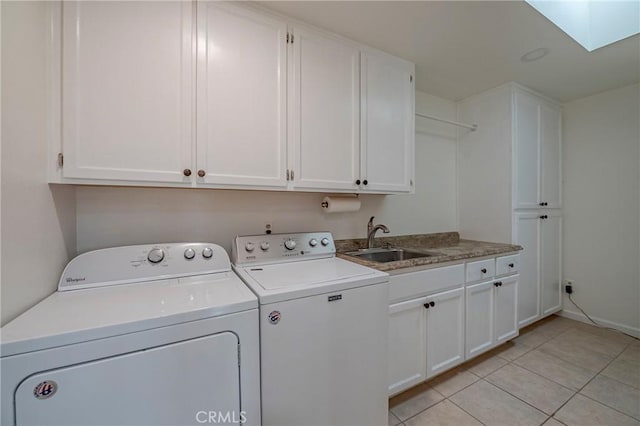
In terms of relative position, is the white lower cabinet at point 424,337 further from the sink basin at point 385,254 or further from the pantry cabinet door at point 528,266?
the pantry cabinet door at point 528,266

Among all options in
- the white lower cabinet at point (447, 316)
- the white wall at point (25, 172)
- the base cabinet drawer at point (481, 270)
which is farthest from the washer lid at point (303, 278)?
the base cabinet drawer at point (481, 270)

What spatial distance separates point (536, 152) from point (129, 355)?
332 cm

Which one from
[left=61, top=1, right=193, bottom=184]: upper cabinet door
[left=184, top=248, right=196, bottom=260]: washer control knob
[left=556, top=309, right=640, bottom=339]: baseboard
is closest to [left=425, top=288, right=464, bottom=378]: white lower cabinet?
[left=184, top=248, right=196, bottom=260]: washer control knob

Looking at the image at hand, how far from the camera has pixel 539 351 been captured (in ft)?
6.97

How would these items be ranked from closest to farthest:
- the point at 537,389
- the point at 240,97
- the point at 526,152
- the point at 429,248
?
the point at 240,97, the point at 537,389, the point at 429,248, the point at 526,152

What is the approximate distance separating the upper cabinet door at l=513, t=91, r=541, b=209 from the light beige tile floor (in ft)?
4.11

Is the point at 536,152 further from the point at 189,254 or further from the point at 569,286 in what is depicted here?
the point at 189,254

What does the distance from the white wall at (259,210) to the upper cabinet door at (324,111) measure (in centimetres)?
33

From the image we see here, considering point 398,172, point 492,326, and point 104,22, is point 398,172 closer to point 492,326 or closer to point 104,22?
point 492,326

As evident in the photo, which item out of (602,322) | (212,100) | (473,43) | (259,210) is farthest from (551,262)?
(212,100)

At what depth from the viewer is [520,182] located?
2.30 m

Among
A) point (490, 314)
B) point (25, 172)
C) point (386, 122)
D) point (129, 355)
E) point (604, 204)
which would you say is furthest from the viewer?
point (604, 204)

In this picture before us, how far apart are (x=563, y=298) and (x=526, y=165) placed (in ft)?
5.35

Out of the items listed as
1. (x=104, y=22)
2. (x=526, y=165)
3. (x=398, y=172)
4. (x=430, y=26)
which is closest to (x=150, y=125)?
(x=104, y=22)
